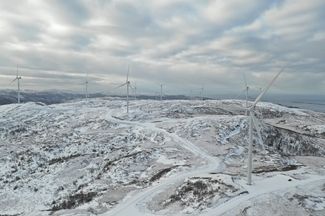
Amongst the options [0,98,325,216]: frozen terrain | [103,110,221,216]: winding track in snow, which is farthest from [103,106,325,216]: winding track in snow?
[0,98,325,216]: frozen terrain

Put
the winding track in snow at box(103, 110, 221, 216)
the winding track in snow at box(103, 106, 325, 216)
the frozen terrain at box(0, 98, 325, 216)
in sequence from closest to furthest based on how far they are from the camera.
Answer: the winding track in snow at box(103, 106, 325, 216) < the frozen terrain at box(0, 98, 325, 216) < the winding track in snow at box(103, 110, 221, 216)

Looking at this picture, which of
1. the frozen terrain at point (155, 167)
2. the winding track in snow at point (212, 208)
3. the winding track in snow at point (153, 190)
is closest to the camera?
the winding track in snow at point (212, 208)

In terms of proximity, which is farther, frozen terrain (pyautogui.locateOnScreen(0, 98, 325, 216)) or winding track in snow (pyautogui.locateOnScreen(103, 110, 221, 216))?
winding track in snow (pyautogui.locateOnScreen(103, 110, 221, 216))

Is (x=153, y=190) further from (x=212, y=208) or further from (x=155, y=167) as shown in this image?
(x=212, y=208)

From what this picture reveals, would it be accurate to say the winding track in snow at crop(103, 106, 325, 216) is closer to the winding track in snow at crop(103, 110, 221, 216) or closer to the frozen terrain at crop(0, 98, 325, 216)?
the winding track in snow at crop(103, 110, 221, 216)

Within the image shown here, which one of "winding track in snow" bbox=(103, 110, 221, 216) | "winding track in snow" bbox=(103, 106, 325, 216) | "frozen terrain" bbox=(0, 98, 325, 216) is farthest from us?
"winding track in snow" bbox=(103, 110, 221, 216)

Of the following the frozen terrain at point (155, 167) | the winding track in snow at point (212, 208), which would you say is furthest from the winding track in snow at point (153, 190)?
the frozen terrain at point (155, 167)

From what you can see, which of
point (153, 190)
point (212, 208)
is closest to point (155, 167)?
point (153, 190)

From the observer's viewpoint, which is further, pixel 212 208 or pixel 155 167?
pixel 155 167

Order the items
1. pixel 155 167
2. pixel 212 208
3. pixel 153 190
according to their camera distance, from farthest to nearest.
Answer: pixel 155 167, pixel 153 190, pixel 212 208

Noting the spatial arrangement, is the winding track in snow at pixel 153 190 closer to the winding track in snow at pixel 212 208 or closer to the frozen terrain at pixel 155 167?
the winding track in snow at pixel 212 208
